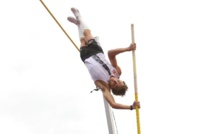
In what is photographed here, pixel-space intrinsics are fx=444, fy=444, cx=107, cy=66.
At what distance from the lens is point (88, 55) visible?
28.5 ft

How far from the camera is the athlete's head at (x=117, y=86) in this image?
7.91 meters

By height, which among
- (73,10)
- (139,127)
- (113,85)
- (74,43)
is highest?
(73,10)

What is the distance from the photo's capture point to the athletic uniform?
324 inches

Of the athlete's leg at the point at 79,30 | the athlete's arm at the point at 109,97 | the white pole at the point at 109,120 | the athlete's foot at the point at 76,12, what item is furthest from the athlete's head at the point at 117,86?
the athlete's foot at the point at 76,12

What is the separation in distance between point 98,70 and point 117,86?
0.55 metres

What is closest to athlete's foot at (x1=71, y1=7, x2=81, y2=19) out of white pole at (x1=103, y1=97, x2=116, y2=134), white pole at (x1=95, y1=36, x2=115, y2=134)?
white pole at (x1=95, y1=36, x2=115, y2=134)

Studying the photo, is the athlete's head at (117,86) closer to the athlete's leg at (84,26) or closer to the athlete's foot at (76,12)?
the athlete's leg at (84,26)


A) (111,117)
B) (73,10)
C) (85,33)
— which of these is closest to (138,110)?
(111,117)

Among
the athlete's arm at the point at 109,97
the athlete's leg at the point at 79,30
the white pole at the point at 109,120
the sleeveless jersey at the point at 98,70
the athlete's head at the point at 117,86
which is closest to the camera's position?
the athlete's arm at the point at 109,97

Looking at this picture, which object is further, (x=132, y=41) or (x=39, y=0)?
(x=39, y=0)

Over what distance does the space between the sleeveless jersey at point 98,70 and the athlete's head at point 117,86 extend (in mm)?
207

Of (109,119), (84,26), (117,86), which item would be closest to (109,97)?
(117,86)

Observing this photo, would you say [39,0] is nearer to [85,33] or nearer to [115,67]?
[85,33]

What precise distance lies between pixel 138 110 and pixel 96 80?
1151 millimetres
